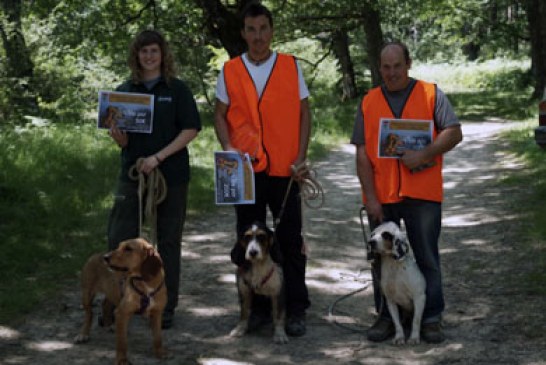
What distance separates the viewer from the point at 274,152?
568 cm

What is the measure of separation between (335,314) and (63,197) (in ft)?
17.2

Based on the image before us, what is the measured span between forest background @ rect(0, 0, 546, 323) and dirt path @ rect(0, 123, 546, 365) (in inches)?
17.9

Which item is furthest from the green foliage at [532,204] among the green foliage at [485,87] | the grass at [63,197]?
the green foliage at [485,87]

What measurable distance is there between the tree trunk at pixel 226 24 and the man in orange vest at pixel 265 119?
869cm

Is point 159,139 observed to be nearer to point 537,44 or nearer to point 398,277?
point 398,277

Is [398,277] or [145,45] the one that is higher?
[145,45]

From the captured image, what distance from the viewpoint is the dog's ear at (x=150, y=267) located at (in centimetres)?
521

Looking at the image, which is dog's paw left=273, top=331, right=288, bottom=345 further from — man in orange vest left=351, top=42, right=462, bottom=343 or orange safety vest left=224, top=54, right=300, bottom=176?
orange safety vest left=224, top=54, right=300, bottom=176

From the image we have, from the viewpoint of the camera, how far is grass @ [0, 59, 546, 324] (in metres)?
7.55

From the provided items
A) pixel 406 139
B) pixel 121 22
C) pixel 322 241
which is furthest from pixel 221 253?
pixel 121 22

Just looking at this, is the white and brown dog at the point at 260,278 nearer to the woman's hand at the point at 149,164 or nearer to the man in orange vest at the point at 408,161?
the man in orange vest at the point at 408,161

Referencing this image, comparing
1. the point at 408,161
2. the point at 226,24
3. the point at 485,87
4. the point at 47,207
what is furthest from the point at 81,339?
the point at 485,87

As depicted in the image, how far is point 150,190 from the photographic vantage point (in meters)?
5.73

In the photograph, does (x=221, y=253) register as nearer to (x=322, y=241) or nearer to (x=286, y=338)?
(x=322, y=241)
